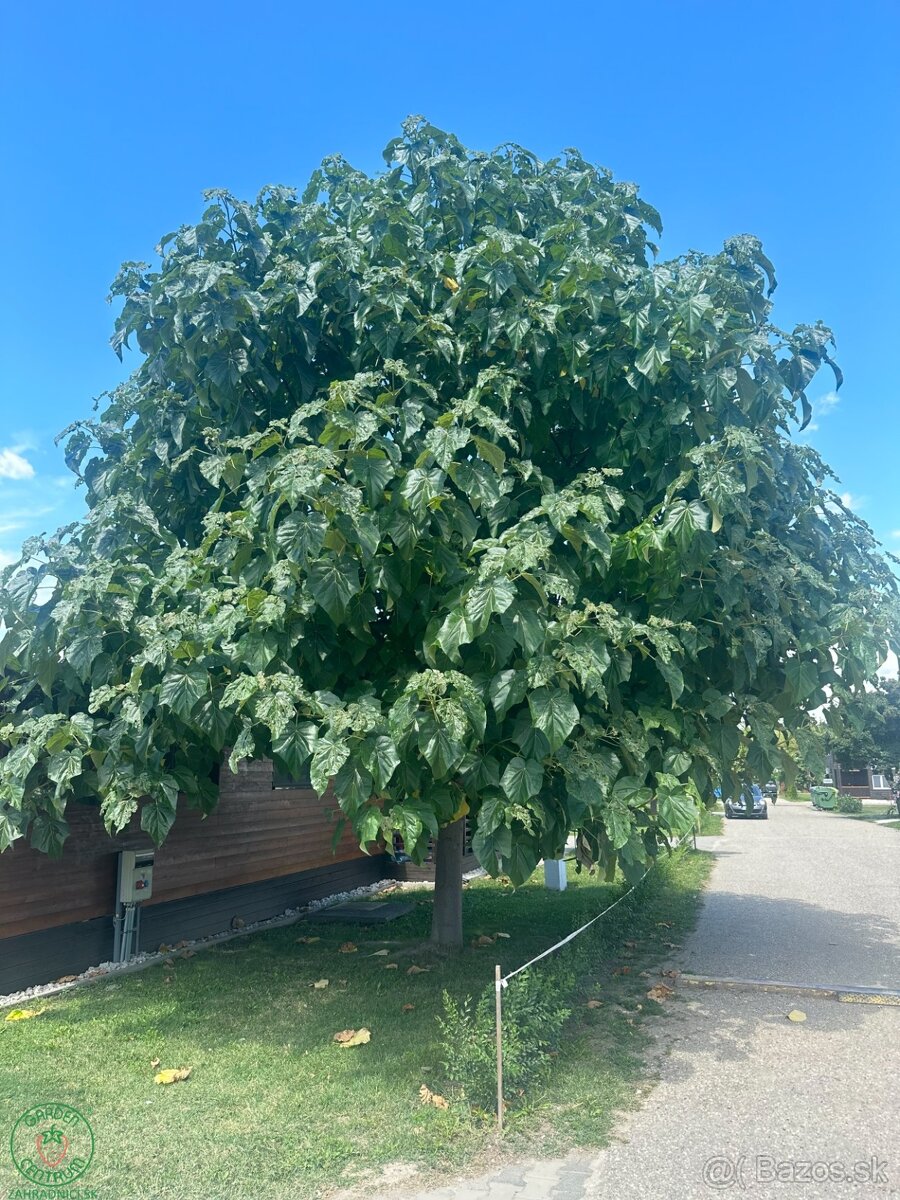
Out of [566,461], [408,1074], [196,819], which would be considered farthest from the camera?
[196,819]

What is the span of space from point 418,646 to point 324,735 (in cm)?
111

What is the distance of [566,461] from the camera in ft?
21.8

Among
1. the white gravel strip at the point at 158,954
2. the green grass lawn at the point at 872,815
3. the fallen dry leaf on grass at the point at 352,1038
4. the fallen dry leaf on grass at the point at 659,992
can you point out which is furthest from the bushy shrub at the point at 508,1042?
the green grass lawn at the point at 872,815

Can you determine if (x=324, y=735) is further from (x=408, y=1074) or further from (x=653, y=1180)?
(x=653, y=1180)

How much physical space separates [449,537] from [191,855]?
552 cm

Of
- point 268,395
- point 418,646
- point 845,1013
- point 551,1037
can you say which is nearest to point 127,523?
Result: point 268,395

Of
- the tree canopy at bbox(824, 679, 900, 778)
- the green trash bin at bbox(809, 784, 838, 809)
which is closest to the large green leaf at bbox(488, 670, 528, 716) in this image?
the tree canopy at bbox(824, 679, 900, 778)

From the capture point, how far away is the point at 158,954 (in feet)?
26.3

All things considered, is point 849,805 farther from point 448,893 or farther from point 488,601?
point 488,601

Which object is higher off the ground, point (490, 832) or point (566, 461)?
point (566, 461)

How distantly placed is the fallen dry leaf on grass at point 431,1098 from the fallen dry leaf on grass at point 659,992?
2.78 metres

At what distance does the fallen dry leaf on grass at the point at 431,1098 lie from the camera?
14.3 feet

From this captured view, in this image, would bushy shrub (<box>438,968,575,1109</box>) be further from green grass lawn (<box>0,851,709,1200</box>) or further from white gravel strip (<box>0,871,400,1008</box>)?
white gravel strip (<box>0,871,400,1008</box>)

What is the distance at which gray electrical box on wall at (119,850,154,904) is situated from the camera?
7.51 meters
